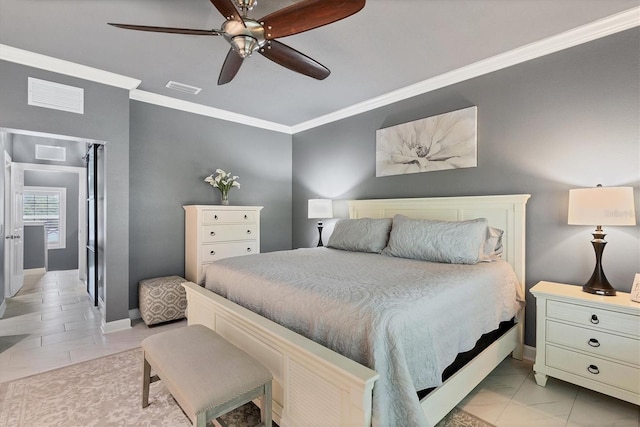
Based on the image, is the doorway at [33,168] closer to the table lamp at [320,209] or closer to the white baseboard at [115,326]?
the white baseboard at [115,326]

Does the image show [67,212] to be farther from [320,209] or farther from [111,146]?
[320,209]

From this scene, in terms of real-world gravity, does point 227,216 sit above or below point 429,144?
below

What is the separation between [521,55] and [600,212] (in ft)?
4.83

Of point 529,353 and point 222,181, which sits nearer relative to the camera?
point 529,353

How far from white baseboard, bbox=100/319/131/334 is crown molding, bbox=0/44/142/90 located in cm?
243

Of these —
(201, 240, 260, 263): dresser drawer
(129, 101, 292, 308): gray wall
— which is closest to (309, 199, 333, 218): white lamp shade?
(201, 240, 260, 263): dresser drawer

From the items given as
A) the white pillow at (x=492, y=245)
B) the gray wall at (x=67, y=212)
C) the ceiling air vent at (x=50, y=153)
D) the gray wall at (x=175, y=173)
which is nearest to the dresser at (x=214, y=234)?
the gray wall at (x=175, y=173)

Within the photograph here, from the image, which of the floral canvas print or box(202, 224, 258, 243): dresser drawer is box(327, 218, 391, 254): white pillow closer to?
the floral canvas print

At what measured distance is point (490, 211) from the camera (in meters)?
2.74

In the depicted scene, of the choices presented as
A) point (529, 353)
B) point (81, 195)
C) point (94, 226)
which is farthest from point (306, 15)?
point (81, 195)

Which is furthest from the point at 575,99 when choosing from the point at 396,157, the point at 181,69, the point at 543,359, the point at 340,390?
the point at 181,69

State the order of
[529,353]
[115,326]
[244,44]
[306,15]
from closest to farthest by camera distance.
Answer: [306,15] < [244,44] < [529,353] < [115,326]

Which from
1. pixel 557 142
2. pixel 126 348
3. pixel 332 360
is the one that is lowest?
pixel 126 348

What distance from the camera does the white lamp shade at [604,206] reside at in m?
1.90
